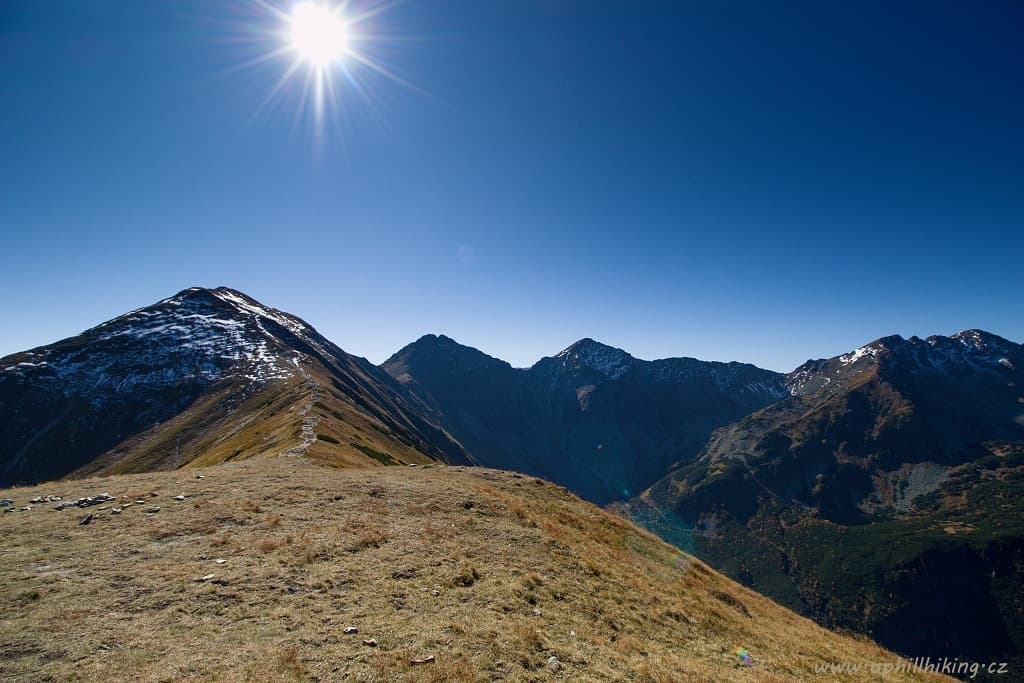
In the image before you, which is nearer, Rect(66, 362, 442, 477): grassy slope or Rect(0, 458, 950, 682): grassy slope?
Rect(0, 458, 950, 682): grassy slope

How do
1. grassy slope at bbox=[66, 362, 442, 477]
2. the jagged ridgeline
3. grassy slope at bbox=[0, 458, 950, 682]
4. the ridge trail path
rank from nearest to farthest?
grassy slope at bbox=[0, 458, 950, 682] → the ridge trail path → grassy slope at bbox=[66, 362, 442, 477] → the jagged ridgeline

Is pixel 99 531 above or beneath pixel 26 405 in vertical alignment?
beneath

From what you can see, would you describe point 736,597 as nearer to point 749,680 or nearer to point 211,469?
point 749,680

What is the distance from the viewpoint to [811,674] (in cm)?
1820

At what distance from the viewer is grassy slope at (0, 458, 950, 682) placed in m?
12.6

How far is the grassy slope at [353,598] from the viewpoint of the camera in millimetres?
12609

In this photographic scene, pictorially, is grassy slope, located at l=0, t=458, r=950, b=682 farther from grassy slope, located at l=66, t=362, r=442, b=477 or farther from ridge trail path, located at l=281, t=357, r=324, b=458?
grassy slope, located at l=66, t=362, r=442, b=477

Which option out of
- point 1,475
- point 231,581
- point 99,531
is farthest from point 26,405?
point 231,581

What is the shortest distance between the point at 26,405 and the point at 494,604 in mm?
225157

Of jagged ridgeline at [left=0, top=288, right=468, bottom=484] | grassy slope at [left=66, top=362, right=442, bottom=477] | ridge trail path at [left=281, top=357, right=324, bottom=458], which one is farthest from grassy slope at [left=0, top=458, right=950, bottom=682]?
jagged ridgeline at [left=0, top=288, right=468, bottom=484]

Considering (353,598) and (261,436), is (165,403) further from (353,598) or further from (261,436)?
(353,598)

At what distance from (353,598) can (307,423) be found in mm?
63370

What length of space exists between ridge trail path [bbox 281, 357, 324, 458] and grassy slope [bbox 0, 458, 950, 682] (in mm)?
18660

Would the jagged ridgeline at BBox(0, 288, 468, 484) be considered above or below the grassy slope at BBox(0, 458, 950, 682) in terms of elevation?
above
